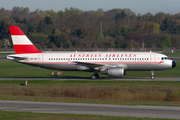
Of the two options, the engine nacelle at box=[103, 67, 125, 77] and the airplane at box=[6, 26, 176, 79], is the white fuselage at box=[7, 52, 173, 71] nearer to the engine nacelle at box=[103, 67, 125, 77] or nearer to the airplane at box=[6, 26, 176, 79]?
the airplane at box=[6, 26, 176, 79]

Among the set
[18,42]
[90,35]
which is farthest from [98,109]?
[90,35]

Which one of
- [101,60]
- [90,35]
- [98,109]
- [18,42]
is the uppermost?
[90,35]

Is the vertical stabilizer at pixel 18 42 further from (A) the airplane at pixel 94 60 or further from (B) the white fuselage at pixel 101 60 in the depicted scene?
(B) the white fuselage at pixel 101 60

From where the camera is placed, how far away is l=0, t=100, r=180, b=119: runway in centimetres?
1880

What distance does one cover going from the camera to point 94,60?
42844 millimetres

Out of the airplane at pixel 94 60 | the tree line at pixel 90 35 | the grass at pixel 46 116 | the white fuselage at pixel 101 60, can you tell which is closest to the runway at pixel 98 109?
the grass at pixel 46 116

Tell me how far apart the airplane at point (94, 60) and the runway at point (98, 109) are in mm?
19165

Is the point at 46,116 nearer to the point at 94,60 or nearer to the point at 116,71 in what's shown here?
the point at 116,71

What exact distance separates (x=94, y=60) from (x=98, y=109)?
2262 centimetres

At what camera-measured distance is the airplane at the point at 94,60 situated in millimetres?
42062

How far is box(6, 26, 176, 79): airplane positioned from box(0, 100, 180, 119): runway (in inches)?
755

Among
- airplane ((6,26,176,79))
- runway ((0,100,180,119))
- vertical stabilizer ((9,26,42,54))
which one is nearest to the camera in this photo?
runway ((0,100,180,119))

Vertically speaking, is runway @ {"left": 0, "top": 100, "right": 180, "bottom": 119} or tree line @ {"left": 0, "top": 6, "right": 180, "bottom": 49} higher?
tree line @ {"left": 0, "top": 6, "right": 180, "bottom": 49}

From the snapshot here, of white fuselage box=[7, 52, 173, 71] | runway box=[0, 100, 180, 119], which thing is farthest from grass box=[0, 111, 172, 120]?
white fuselage box=[7, 52, 173, 71]
